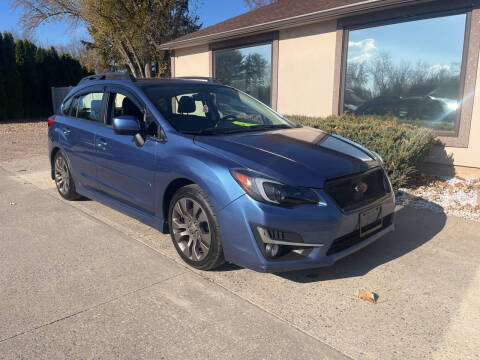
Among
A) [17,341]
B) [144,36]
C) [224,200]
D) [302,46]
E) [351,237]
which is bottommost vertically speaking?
[17,341]

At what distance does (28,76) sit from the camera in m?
20.5

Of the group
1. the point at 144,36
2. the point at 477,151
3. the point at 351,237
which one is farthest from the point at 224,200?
the point at 144,36

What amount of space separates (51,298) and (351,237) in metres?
2.43

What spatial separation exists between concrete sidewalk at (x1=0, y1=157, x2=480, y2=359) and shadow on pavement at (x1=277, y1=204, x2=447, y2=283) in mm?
19

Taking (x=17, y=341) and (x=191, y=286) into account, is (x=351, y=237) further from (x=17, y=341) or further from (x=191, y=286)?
(x=17, y=341)

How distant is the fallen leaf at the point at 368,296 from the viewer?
10.2 feet

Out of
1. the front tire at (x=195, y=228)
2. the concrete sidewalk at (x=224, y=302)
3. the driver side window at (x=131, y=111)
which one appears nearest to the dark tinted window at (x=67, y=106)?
the driver side window at (x=131, y=111)

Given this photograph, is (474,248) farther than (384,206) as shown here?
Yes

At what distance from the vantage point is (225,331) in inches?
106

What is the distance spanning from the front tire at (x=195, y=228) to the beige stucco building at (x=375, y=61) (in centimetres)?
531

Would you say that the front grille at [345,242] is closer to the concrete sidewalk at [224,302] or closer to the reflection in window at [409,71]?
the concrete sidewalk at [224,302]

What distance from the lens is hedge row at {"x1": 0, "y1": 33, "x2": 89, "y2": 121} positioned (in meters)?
19.2

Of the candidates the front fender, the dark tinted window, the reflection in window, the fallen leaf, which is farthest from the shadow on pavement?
the dark tinted window

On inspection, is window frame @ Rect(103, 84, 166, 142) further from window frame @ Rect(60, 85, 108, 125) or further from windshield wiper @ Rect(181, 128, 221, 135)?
windshield wiper @ Rect(181, 128, 221, 135)
